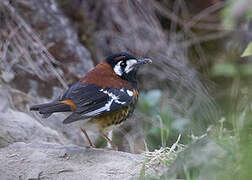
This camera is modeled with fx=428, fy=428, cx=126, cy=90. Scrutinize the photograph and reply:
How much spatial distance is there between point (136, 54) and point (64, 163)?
3.61m

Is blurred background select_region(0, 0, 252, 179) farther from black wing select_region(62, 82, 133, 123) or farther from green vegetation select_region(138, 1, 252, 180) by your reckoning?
black wing select_region(62, 82, 133, 123)

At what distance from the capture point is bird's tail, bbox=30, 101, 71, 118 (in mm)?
3326

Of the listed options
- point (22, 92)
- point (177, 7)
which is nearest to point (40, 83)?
point (22, 92)

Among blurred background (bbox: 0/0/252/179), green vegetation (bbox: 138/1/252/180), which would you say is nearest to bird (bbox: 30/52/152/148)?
blurred background (bbox: 0/0/252/179)

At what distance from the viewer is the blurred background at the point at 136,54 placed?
504 centimetres

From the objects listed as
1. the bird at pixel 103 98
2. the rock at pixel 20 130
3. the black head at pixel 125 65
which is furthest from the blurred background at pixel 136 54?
the black head at pixel 125 65

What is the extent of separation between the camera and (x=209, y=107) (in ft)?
17.5

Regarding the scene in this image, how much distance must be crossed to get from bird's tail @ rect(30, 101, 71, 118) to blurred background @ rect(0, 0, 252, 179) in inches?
10.8

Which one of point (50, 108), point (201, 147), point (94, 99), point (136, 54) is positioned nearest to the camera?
point (201, 147)

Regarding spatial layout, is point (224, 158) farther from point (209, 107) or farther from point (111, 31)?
point (111, 31)

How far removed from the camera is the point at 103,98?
3.75m

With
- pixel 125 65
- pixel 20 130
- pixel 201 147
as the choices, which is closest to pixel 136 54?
pixel 125 65

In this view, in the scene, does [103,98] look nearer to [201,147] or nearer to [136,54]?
[201,147]

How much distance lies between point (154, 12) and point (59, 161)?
4486 mm
